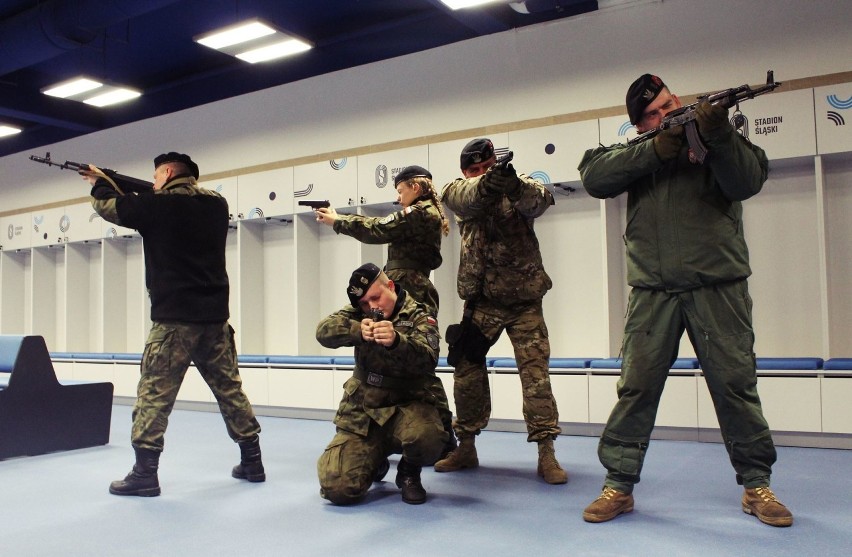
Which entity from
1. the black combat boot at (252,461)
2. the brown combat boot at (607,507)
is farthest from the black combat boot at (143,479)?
the brown combat boot at (607,507)

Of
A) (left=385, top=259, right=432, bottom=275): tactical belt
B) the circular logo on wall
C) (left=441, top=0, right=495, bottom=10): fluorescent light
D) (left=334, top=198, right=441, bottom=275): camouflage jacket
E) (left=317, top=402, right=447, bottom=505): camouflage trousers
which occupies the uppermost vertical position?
(left=441, top=0, right=495, bottom=10): fluorescent light

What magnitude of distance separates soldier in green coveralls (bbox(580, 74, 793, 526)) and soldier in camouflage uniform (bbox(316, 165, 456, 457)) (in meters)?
1.03

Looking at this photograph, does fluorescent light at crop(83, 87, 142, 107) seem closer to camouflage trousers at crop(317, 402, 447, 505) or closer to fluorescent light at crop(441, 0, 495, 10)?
fluorescent light at crop(441, 0, 495, 10)

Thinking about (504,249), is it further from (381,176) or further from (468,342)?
(381,176)

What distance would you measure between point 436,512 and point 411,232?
137 cm

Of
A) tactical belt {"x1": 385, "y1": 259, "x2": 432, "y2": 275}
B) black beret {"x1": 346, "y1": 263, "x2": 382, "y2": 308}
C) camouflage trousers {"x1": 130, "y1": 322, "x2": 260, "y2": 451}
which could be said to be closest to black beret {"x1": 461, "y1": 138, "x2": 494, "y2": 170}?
tactical belt {"x1": 385, "y1": 259, "x2": 432, "y2": 275}

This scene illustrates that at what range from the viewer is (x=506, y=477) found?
3.50 meters

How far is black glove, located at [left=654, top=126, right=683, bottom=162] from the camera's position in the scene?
2.49 metres

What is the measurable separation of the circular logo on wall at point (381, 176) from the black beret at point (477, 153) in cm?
283

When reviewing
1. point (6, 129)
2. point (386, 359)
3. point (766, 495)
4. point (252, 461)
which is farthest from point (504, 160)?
point (6, 129)

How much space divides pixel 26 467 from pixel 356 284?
2540 millimetres

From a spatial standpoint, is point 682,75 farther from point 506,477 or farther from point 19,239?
point 19,239

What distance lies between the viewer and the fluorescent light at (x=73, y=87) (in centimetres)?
708

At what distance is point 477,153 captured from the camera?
11.5 ft
